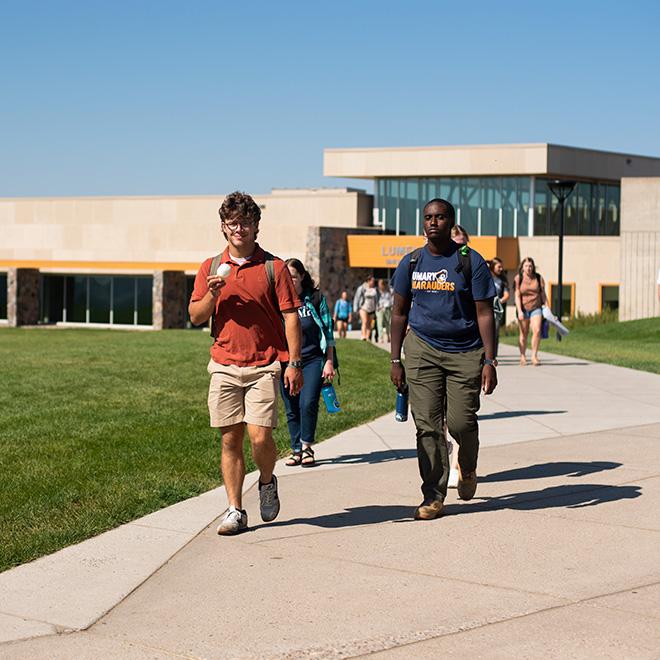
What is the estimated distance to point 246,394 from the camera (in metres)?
7.68

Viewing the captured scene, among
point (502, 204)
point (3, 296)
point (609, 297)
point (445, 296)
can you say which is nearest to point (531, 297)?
point (445, 296)

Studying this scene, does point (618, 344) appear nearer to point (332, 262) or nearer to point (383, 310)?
point (383, 310)

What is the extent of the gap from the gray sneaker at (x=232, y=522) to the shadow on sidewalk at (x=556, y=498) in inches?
56.7

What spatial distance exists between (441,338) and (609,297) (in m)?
42.2

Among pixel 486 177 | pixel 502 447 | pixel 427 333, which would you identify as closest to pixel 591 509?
→ pixel 427 333

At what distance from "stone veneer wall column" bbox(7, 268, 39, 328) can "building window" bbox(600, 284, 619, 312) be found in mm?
27054

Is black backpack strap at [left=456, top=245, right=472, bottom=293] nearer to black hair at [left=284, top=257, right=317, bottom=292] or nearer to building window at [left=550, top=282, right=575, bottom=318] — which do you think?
black hair at [left=284, top=257, right=317, bottom=292]

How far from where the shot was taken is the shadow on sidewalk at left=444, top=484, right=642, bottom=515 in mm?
8539

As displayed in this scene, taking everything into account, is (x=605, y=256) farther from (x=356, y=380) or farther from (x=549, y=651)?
(x=549, y=651)

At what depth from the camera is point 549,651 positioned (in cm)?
525

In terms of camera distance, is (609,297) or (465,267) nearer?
(465,267)

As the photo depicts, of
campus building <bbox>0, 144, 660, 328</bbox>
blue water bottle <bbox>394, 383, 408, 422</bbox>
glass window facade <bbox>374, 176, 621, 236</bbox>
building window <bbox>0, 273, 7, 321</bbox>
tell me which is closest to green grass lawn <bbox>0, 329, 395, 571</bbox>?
blue water bottle <bbox>394, 383, 408, 422</bbox>

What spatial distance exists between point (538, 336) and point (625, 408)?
253 inches

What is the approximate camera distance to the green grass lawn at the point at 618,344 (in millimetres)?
24484
